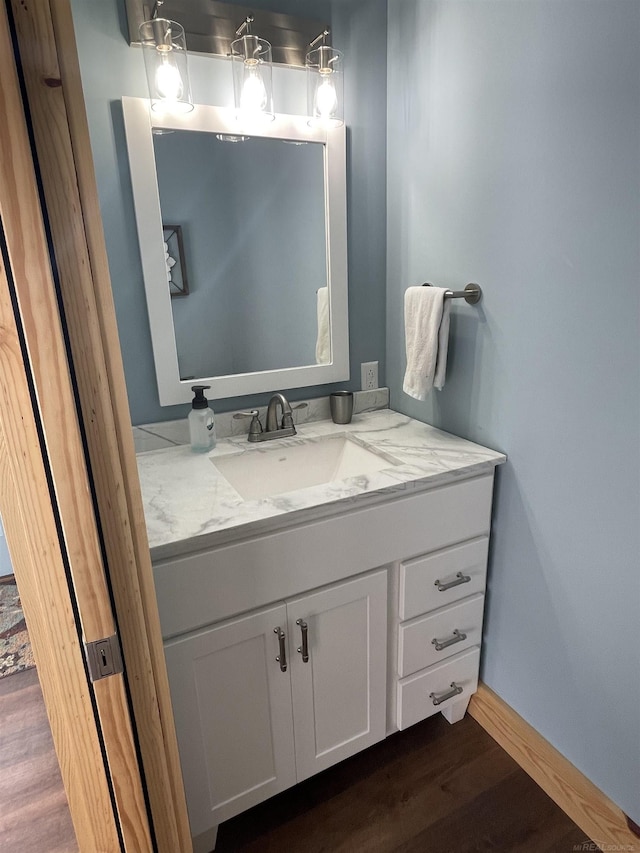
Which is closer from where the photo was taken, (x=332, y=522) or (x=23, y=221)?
(x=23, y=221)

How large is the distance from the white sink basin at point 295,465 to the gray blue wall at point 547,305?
0.31 m

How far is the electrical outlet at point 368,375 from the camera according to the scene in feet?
5.80

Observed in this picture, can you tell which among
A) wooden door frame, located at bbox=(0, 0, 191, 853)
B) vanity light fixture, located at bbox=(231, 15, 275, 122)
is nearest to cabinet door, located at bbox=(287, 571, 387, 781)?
wooden door frame, located at bbox=(0, 0, 191, 853)

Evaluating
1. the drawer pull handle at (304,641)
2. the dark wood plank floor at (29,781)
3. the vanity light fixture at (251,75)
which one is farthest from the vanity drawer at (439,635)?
the vanity light fixture at (251,75)

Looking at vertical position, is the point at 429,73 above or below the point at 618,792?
above

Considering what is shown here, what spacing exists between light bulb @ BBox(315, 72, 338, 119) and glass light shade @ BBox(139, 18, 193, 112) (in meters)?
0.37

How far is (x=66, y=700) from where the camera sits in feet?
2.27

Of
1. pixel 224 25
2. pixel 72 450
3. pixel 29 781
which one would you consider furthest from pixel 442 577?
pixel 224 25

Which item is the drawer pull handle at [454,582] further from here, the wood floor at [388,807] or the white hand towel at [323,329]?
the white hand towel at [323,329]

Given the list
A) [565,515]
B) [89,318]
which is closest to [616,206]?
[565,515]

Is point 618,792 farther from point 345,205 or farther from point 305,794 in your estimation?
point 345,205

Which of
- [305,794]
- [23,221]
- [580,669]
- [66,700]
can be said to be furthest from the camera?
[305,794]

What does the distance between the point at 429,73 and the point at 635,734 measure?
1724mm

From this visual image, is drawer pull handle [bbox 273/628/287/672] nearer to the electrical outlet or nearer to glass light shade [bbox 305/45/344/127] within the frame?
the electrical outlet
